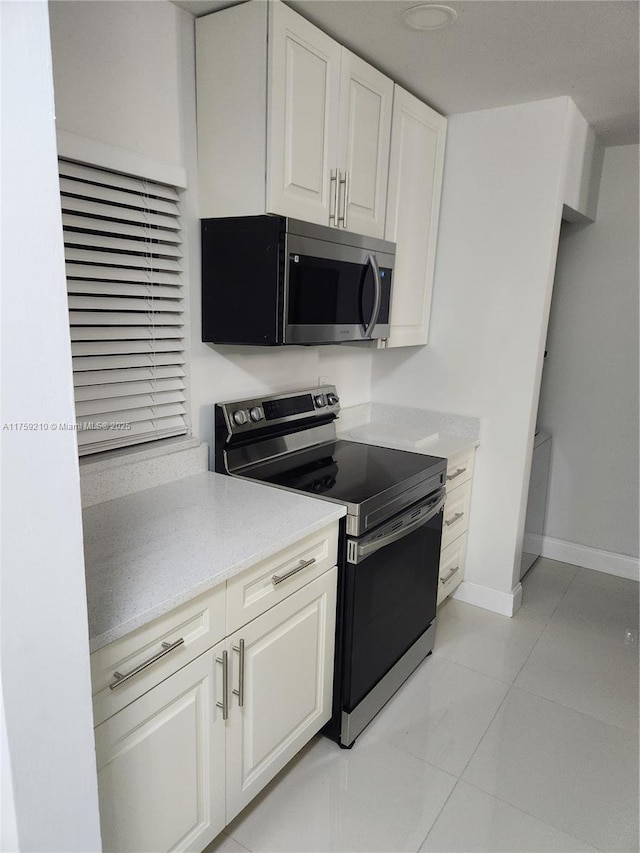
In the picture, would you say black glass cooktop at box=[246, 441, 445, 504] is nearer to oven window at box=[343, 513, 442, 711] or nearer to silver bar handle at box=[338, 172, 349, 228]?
oven window at box=[343, 513, 442, 711]

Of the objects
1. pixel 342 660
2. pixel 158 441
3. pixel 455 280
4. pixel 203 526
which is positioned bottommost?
pixel 342 660

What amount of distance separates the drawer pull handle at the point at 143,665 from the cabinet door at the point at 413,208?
5.58ft

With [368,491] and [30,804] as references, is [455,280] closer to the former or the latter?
[368,491]

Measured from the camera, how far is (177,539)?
4.97 ft

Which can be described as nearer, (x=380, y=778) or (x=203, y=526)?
(x=203, y=526)

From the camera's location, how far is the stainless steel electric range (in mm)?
1854

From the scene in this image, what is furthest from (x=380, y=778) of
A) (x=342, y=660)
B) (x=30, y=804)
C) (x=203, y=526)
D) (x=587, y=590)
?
(x=587, y=590)

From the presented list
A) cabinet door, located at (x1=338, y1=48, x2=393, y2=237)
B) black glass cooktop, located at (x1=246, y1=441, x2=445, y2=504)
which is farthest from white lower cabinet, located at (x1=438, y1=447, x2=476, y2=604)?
cabinet door, located at (x1=338, y1=48, x2=393, y2=237)

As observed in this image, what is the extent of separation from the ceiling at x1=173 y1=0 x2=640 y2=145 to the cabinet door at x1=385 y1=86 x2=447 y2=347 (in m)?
0.11

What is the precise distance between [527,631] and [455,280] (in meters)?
1.72

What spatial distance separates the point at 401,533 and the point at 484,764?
81 cm

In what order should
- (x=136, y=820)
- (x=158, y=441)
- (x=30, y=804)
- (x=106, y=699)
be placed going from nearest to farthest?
(x=30, y=804)
(x=106, y=699)
(x=136, y=820)
(x=158, y=441)

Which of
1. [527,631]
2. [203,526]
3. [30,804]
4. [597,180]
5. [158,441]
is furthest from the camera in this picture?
[597,180]

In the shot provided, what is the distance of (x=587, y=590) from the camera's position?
316cm
